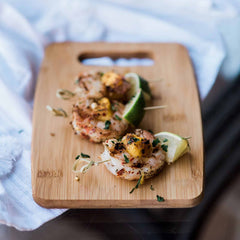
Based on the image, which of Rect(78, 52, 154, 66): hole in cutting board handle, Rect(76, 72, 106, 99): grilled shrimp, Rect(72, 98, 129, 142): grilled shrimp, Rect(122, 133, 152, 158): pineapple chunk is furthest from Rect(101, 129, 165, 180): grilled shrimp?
Rect(78, 52, 154, 66): hole in cutting board handle

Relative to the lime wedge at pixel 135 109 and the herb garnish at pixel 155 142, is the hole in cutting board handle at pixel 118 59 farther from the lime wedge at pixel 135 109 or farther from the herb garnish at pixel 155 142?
the herb garnish at pixel 155 142

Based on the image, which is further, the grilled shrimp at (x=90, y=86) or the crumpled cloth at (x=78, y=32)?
the crumpled cloth at (x=78, y=32)

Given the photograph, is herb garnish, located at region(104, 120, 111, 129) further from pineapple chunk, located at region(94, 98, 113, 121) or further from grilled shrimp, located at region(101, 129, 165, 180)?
grilled shrimp, located at region(101, 129, 165, 180)

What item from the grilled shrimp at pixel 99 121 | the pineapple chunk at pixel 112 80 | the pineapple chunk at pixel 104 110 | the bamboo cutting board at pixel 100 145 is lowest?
the bamboo cutting board at pixel 100 145

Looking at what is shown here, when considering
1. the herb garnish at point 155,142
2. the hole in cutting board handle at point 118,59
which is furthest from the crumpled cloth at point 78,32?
the herb garnish at point 155,142

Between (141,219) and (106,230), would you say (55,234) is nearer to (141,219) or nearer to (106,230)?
(106,230)

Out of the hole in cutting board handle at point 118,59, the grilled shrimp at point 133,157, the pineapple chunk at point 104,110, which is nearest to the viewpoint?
the grilled shrimp at point 133,157

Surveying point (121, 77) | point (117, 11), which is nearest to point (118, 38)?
point (117, 11)

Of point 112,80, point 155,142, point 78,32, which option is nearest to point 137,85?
point 112,80
